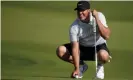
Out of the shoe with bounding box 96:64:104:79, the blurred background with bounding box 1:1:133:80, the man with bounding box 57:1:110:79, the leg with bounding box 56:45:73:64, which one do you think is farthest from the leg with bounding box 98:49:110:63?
the leg with bounding box 56:45:73:64

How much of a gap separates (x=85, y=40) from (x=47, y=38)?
4489 mm

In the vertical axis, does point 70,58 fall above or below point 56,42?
above

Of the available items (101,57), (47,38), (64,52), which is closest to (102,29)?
(101,57)

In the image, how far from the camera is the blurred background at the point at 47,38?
7.41 m

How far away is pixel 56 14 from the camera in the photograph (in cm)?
1317

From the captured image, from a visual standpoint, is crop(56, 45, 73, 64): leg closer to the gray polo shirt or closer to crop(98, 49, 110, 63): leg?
the gray polo shirt

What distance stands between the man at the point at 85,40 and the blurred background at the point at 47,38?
293 mm

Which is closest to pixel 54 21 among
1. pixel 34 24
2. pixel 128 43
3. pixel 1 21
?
pixel 34 24

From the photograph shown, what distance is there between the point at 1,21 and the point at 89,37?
626 centimetres

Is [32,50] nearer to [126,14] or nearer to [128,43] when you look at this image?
[128,43]

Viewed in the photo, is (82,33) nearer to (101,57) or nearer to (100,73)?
(101,57)

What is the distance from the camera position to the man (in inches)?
244

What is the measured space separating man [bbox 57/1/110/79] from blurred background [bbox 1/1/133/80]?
29cm

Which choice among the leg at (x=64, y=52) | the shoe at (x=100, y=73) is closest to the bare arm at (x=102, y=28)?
the shoe at (x=100, y=73)
